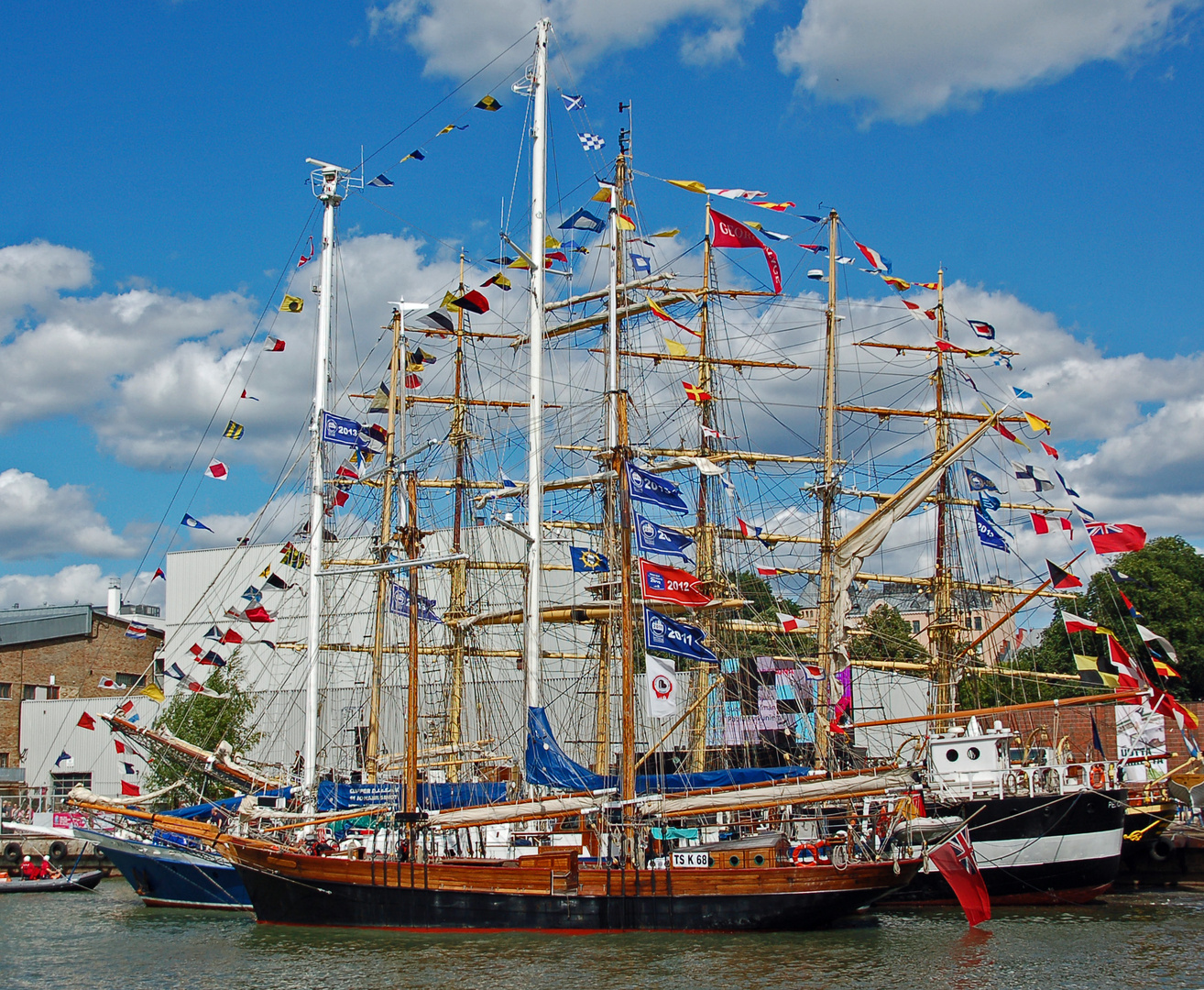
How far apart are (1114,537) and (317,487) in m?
25.7

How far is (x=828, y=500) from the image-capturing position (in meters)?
47.9

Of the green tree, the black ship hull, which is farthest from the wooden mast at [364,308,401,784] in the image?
the black ship hull

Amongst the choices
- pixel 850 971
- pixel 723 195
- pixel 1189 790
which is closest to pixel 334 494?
pixel 723 195

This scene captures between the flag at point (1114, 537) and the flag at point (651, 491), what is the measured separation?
13.7 metres

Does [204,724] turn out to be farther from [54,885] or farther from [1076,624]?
[1076,624]

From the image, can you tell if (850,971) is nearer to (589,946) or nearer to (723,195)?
(589,946)

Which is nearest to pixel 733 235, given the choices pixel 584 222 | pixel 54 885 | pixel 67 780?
pixel 584 222

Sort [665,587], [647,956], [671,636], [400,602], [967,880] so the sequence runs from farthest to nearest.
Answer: [400,602] → [665,587] → [671,636] → [967,880] → [647,956]

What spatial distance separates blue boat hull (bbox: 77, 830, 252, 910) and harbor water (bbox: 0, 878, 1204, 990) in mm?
4101

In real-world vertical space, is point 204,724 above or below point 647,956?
above

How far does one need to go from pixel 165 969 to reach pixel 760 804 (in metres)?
14.6

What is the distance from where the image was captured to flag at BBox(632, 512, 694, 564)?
111 feet

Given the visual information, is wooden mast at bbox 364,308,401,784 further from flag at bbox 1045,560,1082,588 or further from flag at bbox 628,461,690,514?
flag at bbox 1045,560,1082,588

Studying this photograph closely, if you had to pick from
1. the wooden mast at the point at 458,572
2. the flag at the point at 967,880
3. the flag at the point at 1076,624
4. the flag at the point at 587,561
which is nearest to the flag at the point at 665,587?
the flag at the point at 967,880
